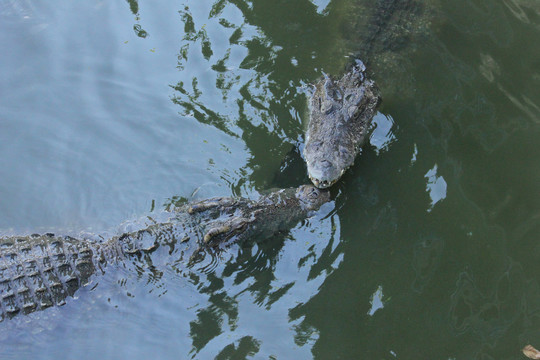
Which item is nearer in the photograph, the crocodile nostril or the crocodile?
the crocodile

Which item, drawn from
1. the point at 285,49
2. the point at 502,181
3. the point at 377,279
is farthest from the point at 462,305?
the point at 285,49

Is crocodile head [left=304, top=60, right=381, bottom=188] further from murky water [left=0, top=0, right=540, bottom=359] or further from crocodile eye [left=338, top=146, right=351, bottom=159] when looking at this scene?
murky water [left=0, top=0, right=540, bottom=359]

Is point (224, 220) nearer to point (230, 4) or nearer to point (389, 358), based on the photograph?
point (389, 358)

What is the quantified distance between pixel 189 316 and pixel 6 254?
1.73 meters

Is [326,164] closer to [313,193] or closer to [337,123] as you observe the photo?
[313,193]

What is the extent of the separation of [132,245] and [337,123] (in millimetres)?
2785

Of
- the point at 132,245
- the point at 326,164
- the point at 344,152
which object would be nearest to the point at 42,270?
the point at 132,245

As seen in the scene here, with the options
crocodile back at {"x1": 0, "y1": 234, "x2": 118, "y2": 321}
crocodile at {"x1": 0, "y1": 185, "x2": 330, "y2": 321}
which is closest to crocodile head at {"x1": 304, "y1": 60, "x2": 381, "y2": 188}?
crocodile at {"x1": 0, "y1": 185, "x2": 330, "y2": 321}

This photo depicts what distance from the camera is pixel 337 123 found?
6090 mm

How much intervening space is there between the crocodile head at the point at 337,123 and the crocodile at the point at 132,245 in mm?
449

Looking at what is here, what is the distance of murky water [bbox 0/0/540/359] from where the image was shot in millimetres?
4578

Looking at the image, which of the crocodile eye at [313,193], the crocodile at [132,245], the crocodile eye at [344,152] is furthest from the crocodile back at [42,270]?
the crocodile eye at [344,152]

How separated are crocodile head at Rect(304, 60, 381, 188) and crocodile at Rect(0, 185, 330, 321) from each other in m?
0.45

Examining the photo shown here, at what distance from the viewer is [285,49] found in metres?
6.98
